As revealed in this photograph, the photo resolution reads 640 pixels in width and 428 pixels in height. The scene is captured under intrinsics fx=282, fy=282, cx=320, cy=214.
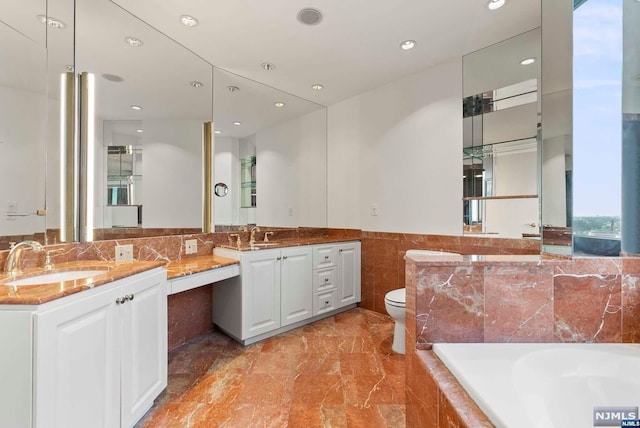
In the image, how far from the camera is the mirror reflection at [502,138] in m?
2.21

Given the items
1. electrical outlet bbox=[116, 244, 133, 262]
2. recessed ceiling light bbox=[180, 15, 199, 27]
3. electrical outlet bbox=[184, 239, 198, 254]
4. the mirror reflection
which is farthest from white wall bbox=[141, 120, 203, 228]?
the mirror reflection

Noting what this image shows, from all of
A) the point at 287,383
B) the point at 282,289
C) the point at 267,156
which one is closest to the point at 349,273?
the point at 282,289

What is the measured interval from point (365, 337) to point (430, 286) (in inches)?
58.3

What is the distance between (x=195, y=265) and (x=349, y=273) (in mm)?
1713

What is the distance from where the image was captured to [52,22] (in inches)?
65.2

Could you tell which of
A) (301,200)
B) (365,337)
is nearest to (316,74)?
(301,200)

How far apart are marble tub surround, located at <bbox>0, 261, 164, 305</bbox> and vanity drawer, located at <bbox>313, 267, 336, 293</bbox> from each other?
1603mm

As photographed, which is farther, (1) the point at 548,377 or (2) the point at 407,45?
(2) the point at 407,45

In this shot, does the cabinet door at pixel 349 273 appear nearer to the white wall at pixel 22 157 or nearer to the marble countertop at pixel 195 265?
the marble countertop at pixel 195 265

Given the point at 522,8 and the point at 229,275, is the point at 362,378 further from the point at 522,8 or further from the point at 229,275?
the point at 522,8

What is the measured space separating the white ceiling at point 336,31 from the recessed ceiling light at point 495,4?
4cm

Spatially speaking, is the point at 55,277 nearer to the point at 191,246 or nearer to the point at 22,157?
the point at 22,157

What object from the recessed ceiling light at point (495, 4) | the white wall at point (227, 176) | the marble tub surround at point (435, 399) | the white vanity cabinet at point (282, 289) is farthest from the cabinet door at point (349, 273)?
the recessed ceiling light at point (495, 4)

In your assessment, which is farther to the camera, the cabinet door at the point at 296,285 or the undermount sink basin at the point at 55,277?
the cabinet door at the point at 296,285
